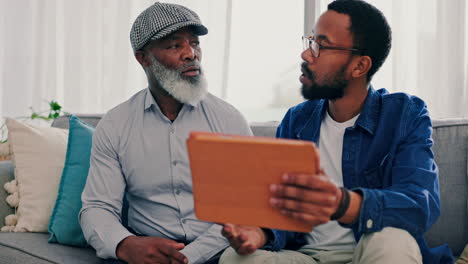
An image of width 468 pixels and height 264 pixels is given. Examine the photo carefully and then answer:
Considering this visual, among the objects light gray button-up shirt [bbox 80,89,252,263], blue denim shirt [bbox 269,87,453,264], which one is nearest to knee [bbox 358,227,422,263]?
blue denim shirt [bbox 269,87,453,264]

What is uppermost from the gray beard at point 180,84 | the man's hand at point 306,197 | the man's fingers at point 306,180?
the gray beard at point 180,84

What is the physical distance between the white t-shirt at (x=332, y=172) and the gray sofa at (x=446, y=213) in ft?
1.21

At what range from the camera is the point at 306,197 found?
1033 millimetres

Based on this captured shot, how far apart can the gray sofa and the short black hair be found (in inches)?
14.8

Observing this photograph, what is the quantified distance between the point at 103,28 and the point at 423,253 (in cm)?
273

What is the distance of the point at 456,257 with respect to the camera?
168 cm

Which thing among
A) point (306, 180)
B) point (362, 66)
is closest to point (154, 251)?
point (306, 180)

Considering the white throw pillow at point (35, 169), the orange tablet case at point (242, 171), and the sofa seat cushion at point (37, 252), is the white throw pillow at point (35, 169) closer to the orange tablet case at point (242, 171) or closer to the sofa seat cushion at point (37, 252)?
the sofa seat cushion at point (37, 252)

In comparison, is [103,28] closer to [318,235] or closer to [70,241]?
[70,241]

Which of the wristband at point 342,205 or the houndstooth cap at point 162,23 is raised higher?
the houndstooth cap at point 162,23

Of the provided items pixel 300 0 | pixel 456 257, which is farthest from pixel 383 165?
pixel 300 0

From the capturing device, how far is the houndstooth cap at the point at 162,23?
5.74 feet

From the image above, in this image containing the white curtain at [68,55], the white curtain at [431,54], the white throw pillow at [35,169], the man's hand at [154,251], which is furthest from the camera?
the white curtain at [68,55]

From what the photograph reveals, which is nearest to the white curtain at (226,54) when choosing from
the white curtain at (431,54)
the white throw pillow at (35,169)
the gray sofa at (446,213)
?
the white curtain at (431,54)
